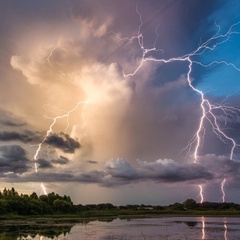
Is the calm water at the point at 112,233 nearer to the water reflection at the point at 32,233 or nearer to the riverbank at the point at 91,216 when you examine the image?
the water reflection at the point at 32,233

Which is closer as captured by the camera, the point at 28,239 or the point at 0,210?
the point at 28,239

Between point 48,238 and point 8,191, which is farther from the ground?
point 8,191

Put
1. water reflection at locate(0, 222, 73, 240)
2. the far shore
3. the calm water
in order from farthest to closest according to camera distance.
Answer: the far shore, the calm water, water reflection at locate(0, 222, 73, 240)

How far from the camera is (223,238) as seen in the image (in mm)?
41156

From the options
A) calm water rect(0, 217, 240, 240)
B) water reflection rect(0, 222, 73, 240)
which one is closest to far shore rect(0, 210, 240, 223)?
calm water rect(0, 217, 240, 240)

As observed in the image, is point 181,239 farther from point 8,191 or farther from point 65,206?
point 8,191

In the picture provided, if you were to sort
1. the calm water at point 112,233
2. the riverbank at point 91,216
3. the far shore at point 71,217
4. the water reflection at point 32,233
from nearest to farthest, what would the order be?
1. the water reflection at point 32,233
2. the calm water at point 112,233
3. the far shore at point 71,217
4. the riverbank at point 91,216

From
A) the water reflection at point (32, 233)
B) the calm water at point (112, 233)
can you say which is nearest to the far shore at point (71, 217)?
the calm water at point (112, 233)

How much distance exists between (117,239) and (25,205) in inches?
2552

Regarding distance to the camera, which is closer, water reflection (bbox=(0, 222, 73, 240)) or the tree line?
water reflection (bbox=(0, 222, 73, 240))

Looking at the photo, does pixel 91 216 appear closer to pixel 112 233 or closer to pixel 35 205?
pixel 35 205

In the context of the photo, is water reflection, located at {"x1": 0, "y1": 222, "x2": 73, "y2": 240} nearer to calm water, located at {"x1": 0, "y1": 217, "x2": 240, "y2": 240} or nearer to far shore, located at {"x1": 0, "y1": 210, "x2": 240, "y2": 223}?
calm water, located at {"x1": 0, "y1": 217, "x2": 240, "y2": 240}

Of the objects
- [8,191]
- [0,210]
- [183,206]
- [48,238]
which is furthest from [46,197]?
[48,238]

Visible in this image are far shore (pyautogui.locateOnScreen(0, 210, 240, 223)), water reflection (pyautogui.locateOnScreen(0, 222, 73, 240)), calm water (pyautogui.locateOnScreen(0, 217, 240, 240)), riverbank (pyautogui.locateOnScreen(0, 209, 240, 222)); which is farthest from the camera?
riverbank (pyautogui.locateOnScreen(0, 209, 240, 222))
